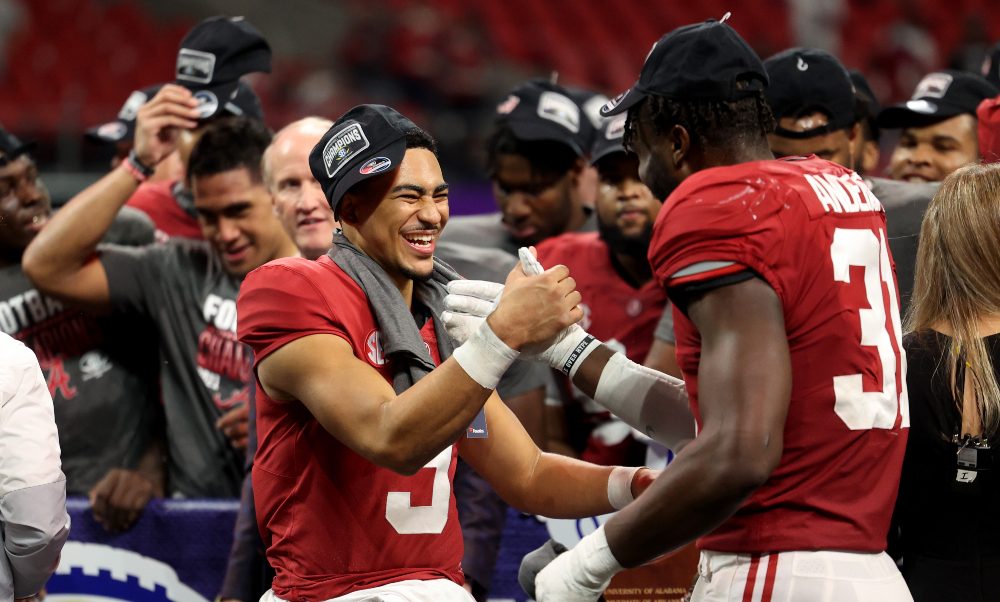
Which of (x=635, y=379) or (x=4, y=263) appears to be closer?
(x=635, y=379)

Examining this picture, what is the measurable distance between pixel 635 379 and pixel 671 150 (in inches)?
24.3

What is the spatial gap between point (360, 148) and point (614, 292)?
1.81 meters

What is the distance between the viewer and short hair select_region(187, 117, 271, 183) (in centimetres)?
431

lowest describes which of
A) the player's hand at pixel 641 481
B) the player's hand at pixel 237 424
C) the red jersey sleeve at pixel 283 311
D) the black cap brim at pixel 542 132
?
the player's hand at pixel 237 424

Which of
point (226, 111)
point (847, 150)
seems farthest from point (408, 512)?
point (226, 111)

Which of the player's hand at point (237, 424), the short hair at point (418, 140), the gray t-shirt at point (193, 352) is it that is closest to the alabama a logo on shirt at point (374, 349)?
the short hair at point (418, 140)

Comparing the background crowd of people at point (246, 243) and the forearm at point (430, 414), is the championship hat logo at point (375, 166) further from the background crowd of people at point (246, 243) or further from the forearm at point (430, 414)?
the background crowd of people at point (246, 243)

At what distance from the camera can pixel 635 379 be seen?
9.50 ft

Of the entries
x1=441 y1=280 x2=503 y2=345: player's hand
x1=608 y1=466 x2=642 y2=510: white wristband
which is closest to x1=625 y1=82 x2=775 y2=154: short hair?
x1=441 y1=280 x2=503 y2=345: player's hand

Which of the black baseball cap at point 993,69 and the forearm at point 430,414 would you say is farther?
the black baseball cap at point 993,69

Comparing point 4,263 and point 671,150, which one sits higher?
point 671,150

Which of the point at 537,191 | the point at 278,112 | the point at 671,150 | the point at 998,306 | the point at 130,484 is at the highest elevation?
the point at 671,150

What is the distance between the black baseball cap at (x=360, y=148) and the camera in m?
2.74

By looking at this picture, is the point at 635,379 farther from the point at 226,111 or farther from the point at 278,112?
the point at 278,112
